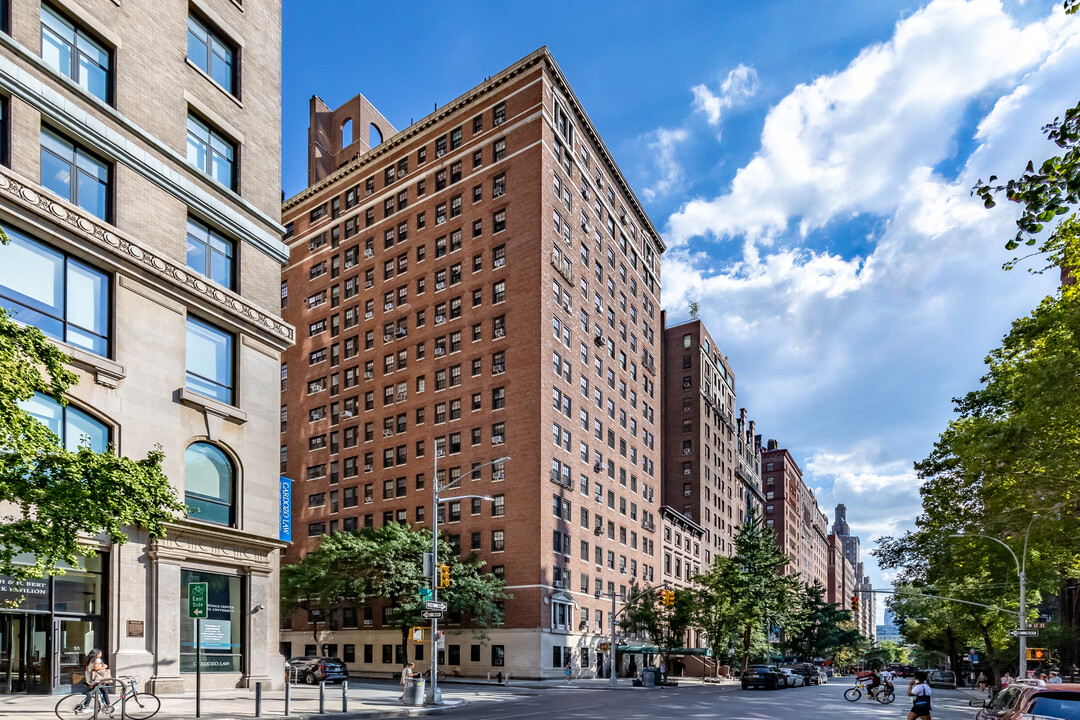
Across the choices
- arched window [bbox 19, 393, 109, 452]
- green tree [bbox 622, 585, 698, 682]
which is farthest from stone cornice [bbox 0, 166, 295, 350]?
green tree [bbox 622, 585, 698, 682]

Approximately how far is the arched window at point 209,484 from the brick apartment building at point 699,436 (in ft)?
255

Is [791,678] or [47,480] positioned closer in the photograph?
[47,480]

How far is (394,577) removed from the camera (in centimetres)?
5531

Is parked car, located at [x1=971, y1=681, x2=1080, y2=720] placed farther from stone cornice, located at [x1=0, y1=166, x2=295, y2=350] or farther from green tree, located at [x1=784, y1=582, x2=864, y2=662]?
green tree, located at [x1=784, y1=582, x2=864, y2=662]

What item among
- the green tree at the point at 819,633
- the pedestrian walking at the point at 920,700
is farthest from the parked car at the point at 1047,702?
the green tree at the point at 819,633

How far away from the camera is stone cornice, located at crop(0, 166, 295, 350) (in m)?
22.3

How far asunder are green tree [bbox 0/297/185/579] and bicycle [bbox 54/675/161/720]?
500 cm

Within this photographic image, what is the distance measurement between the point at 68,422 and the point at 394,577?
115ft

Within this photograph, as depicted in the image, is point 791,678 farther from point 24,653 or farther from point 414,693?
point 24,653

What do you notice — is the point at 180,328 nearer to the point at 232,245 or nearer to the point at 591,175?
the point at 232,245

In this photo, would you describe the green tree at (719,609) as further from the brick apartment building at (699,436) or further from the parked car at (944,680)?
the brick apartment building at (699,436)

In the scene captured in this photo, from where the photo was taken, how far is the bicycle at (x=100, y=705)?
19.0 meters

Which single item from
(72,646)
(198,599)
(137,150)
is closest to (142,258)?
(137,150)

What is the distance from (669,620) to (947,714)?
127 ft
